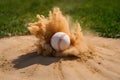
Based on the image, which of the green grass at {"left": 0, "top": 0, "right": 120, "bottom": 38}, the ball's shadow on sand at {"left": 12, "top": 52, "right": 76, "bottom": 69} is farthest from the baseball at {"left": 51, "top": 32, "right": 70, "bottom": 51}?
the green grass at {"left": 0, "top": 0, "right": 120, "bottom": 38}

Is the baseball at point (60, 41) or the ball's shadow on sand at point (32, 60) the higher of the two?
the baseball at point (60, 41)

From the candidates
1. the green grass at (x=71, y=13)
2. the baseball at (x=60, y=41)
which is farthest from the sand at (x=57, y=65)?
the green grass at (x=71, y=13)

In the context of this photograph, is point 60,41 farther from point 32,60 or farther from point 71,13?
point 71,13

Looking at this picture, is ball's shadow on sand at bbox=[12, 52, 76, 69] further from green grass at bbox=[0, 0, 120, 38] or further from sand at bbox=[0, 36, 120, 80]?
green grass at bbox=[0, 0, 120, 38]

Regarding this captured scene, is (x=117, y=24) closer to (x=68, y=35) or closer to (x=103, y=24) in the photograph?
(x=103, y=24)

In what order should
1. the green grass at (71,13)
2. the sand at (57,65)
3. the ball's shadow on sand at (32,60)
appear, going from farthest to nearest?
the green grass at (71,13)
the ball's shadow on sand at (32,60)
the sand at (57,65)

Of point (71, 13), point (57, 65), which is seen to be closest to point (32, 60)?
point (57, 65)

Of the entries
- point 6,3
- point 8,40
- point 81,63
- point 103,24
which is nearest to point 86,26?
point 103,24

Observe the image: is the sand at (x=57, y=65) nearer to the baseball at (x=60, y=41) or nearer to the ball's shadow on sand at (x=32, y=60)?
the ball's shadow on sand at (x=32, y=60)
